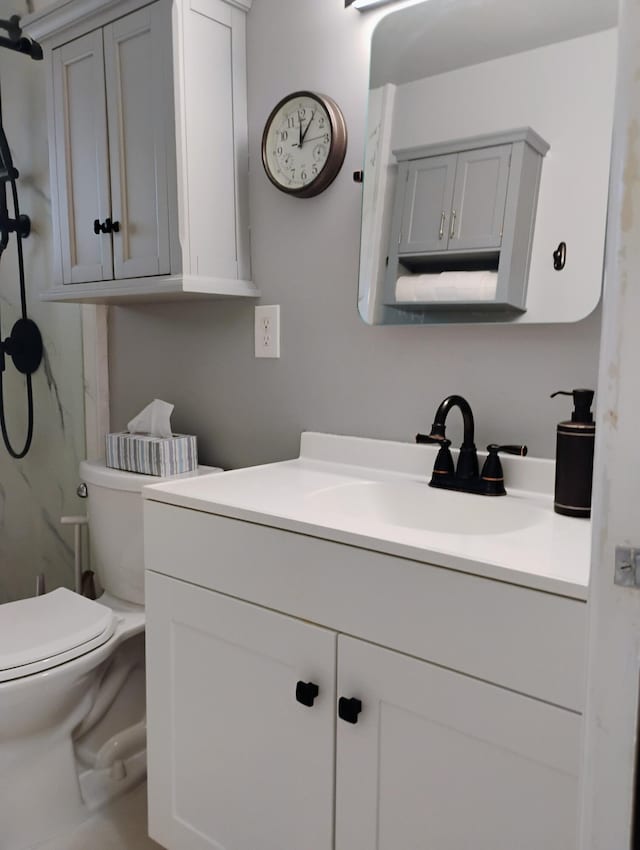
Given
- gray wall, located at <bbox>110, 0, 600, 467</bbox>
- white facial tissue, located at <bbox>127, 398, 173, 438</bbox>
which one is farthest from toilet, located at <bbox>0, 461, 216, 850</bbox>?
gray wall, located at <bbox>110, 0, 600, 467</bbox>

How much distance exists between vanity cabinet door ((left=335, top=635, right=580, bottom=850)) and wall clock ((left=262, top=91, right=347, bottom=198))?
3.25ft

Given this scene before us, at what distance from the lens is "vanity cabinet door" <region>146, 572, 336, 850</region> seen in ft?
3.63

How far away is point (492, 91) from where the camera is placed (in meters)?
1.30

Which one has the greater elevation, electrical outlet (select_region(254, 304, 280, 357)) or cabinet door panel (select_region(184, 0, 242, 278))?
cabinet door panel (select_region(184, 0, 242, 278))

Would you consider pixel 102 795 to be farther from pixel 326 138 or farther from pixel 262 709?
pixel 326 138

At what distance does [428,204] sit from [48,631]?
122 cm

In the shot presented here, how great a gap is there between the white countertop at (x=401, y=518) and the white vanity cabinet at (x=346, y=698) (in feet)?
0.07

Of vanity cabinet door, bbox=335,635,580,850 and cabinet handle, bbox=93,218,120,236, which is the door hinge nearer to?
vanity cabinet door, bbox=335,635,580,850

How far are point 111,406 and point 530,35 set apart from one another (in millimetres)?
1508

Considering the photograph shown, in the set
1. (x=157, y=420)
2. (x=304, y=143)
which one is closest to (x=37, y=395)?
(x=157, y=420)

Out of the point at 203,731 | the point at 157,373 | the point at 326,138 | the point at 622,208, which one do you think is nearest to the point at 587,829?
the point at 622,208

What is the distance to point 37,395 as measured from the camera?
7.78 ft

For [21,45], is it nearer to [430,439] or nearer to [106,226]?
[106,226]

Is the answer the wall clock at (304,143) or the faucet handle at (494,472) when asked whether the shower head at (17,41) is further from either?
the faucet handle at (494,472)
